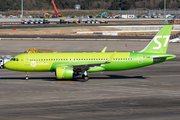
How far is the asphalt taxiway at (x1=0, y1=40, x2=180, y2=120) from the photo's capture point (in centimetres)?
2759

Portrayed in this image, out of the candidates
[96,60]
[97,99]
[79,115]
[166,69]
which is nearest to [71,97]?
[97,99]

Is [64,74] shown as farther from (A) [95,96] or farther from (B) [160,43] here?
(B) [160,43]

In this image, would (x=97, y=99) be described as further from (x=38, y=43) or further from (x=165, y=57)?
(x=38, y=43)

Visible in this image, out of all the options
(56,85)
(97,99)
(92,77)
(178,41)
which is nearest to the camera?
(97,99)

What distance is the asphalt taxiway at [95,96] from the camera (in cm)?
2759

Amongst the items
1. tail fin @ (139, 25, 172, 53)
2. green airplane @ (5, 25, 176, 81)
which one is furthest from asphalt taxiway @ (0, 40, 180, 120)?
tail fin @ (139, 25, 172, 53)

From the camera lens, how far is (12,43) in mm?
101625

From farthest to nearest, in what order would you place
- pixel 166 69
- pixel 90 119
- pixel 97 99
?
1. pixel 166 69
2. pixel 97 99
3. pixel 90 119

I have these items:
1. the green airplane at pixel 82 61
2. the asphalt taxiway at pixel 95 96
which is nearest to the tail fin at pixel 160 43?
the green airplane at pixel 82 61

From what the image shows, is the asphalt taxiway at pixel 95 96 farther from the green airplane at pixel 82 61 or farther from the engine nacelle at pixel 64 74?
the green airplane at pixel 82 61

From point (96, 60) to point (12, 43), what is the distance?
6300 cm

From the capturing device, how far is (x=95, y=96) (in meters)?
35.2

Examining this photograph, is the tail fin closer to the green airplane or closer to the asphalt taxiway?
the green airplane

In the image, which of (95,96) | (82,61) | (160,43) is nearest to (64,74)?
(82,61)
